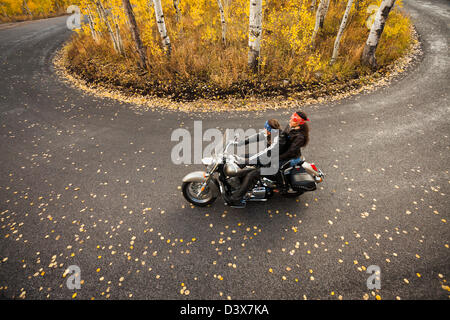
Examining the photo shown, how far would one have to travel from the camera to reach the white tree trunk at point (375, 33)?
862cm

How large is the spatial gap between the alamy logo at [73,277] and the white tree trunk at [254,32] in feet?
32.1

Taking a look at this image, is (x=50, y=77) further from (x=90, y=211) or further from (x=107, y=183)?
(x=90, y=211)

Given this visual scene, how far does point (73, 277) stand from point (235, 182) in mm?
3545

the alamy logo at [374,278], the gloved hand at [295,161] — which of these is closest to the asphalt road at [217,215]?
the alamy logo at [374,278]

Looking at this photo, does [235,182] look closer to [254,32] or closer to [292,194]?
[292,194]

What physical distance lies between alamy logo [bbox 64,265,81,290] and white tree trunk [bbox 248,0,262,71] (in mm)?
9779

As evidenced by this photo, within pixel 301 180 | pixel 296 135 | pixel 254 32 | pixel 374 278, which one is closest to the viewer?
pixel 374 278

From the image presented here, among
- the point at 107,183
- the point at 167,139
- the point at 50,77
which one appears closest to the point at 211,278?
the point at 107,183

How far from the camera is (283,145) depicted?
4359 mm

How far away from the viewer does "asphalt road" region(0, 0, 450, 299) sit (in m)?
3.64

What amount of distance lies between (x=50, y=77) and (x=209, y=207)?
12.4 metres

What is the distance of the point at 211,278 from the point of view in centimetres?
369

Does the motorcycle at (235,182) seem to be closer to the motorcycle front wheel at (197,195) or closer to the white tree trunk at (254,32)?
the motorcycle front wheel at (197,195)

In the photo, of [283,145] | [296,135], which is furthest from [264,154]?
[296,135]
